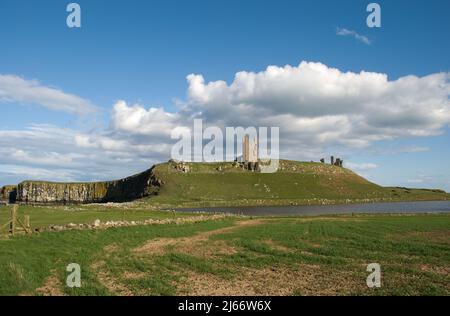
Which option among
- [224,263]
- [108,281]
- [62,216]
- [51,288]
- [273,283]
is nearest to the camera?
[51,288]

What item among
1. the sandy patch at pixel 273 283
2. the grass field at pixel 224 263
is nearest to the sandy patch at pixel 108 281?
the grass field at pixel 224 263

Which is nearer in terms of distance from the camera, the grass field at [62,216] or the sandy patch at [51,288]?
the sandy patch at [51,288]

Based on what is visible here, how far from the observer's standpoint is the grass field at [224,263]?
17328mm

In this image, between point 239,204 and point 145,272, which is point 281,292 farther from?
point 239,204

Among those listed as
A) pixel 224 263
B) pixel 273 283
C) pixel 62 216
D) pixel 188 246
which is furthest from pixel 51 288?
pixel 62 216

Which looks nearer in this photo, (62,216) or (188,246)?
(188,246)

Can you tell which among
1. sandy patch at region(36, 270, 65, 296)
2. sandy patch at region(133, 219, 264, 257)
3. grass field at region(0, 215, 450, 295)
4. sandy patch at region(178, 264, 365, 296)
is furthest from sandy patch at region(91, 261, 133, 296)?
sandy patch at region(133, 219, 264, 257)

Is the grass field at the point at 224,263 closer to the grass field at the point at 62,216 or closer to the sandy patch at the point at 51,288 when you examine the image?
the sandy patch at the point at 51,288

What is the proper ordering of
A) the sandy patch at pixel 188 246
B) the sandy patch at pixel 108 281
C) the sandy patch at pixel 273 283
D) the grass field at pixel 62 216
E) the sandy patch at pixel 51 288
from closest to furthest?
the sandy patch at pixel 51 288 < the sandy patch at pixel 108 281 < the sandy patch at pixel 273 283 < the sandy patch at pixel 188 246 < the grass field at pixel 62 216

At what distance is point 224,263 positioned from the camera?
2322 cm

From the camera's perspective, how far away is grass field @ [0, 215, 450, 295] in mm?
17328

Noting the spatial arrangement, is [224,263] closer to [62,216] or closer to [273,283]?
[273,283]
